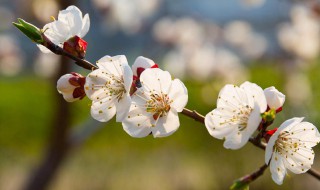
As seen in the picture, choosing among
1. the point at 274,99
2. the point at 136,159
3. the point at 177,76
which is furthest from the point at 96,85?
the point at 136,159

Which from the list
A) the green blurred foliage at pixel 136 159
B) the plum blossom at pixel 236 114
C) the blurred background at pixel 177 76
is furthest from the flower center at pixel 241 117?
the green blurred foliage at pixel 136 159

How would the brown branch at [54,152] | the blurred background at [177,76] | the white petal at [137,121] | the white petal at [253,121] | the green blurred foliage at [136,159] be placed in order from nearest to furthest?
the white petal at [253,121] → the white petal at [137,121] → the brown branch at [54,152] → the blurred background at [177,76] → the green blurred foliage at [136,159]

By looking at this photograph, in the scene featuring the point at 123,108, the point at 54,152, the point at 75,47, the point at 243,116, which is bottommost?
the point at 54,152

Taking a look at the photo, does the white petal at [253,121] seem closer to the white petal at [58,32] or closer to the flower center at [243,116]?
the flower center at [243,116]

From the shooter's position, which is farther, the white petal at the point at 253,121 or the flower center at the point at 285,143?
the flower center at the point at 285,143

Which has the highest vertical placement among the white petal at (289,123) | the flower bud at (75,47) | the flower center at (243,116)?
the flower bud at (75,47)

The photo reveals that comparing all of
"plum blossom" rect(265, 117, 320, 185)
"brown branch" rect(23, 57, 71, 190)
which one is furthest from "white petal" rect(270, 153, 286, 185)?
"brown branch" rect(23, 57, 71, 190)

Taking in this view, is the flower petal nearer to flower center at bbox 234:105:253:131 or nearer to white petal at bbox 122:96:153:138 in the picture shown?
flower center at bbox 234:105:253:131

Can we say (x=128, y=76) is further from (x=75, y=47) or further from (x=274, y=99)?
(x=274, y=99)
